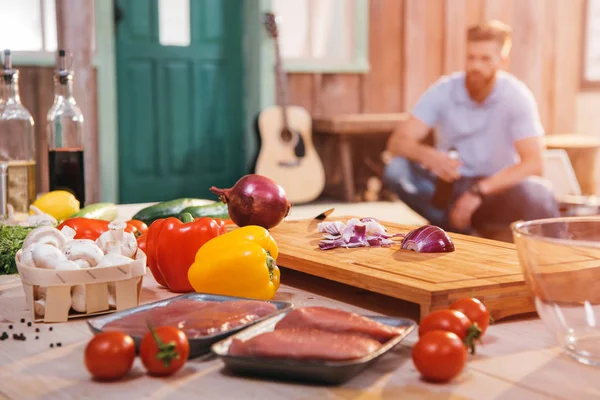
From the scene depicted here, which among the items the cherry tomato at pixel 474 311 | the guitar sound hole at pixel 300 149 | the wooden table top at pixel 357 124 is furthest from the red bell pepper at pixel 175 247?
the wooden table top at pixel 357 124

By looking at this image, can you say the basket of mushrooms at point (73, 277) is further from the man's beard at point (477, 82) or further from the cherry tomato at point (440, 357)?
the man's beard at point (477, 82)

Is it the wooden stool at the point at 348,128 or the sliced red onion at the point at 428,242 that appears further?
the wooden stool at the point at 348,128

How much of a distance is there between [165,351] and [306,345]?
162 millimetres

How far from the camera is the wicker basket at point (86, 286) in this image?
3.97ft

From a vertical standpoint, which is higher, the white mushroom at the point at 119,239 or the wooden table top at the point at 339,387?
the white mushroom at the point at 119,239

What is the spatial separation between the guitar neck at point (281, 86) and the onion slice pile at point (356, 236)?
12.8 feet

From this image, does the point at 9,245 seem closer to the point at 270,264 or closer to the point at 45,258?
the point at 45,258

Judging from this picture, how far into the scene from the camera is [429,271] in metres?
1.34

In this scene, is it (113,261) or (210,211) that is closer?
(113,261)

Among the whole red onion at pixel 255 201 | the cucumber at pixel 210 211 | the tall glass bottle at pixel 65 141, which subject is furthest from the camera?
the tall glass bottle at pixel 65 141

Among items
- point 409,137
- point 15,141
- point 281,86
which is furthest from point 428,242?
point 281,86

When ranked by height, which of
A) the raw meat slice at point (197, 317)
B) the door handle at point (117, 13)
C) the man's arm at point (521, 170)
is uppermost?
the door handle at point (117, 13)

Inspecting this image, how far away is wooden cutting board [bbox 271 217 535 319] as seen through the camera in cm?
123

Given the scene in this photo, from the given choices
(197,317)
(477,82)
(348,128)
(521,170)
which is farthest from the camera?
(348,128)
